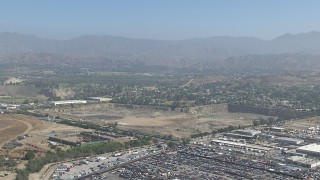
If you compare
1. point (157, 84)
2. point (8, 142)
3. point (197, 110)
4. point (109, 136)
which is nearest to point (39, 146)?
point (8, 142)

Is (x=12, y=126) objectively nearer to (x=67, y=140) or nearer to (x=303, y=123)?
(x=67, y=140)

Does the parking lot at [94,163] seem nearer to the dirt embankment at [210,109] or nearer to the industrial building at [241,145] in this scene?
the industrial building at [241,145]

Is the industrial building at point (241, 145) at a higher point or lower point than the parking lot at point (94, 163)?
higher

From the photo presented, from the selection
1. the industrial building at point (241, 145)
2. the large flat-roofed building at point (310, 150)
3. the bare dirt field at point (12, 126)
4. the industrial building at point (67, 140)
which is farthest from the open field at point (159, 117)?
the large flat-roofed building at point (310, 150)

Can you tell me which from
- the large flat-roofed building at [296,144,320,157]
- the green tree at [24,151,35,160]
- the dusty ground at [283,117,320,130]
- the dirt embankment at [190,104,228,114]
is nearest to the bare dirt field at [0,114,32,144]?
the green tree at [24,151,35,160]

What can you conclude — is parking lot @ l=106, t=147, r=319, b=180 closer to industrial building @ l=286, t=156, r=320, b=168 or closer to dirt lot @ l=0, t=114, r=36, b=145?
industrial building @ l=286, t=156, r=320, b=168

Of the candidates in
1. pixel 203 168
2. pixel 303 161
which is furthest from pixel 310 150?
pixel 203 168
